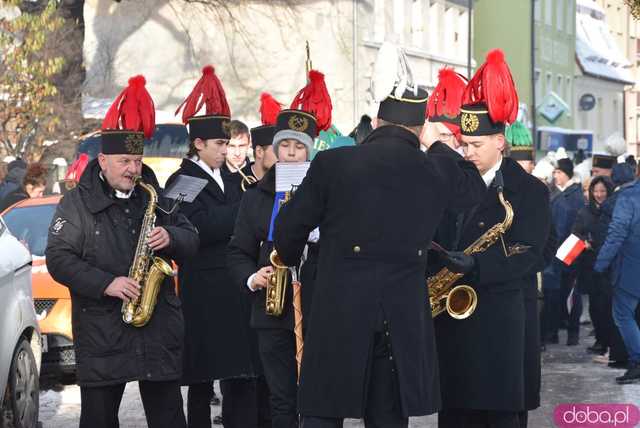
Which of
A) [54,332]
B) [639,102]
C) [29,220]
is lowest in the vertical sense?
[54,332]

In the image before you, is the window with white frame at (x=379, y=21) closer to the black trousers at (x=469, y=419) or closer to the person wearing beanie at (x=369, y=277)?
the black trousers at (x=469, y=419)

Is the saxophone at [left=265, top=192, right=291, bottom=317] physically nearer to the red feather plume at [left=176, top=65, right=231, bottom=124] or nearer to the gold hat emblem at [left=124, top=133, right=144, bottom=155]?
the gold hat emblem at [left=124, top=133, right=144, bottom=155]

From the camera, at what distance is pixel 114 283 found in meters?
7.09

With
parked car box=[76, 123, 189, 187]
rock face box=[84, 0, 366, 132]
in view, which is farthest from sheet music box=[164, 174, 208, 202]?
rock face box=[84, 0, 366, 132]

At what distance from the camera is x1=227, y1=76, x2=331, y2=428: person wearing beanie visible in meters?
7.46

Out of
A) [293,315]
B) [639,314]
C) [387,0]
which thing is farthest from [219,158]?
[387,0]

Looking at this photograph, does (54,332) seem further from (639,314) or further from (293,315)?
(639,314)

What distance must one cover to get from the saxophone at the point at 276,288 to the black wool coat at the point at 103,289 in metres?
0.49

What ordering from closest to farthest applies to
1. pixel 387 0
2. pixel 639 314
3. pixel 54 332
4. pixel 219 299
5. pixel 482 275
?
pixel 482 275 → pixel 219 299 → pixel 54 332 → pixel 639 314 → pixel 387 0

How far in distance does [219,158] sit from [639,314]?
6.81 m

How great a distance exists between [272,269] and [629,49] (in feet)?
209

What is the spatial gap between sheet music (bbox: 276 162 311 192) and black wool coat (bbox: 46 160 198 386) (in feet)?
2.01

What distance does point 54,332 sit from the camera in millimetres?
11789

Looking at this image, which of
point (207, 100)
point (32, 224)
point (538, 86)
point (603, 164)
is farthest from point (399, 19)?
point (207, 100)
